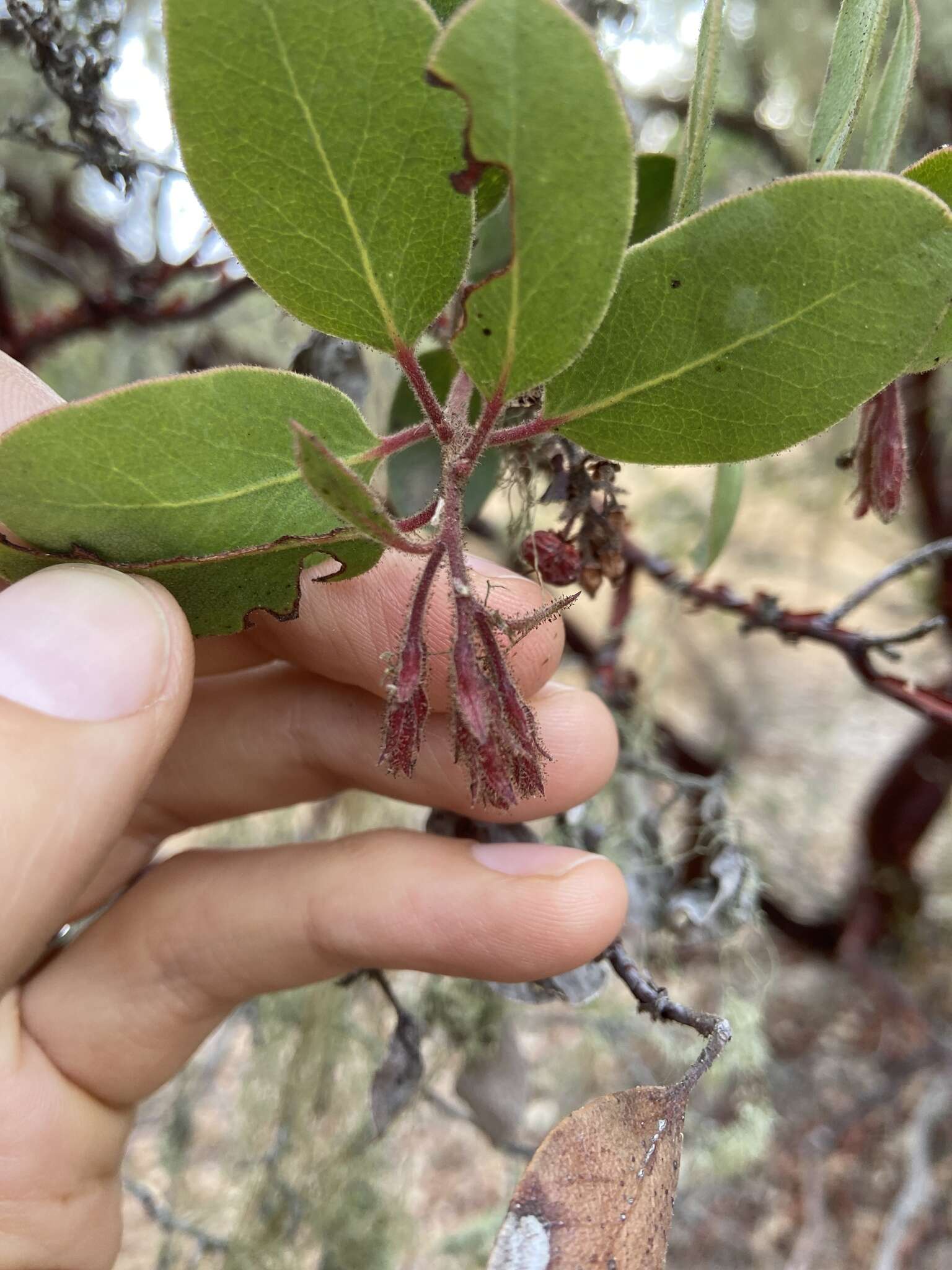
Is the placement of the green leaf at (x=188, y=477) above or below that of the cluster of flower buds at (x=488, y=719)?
above

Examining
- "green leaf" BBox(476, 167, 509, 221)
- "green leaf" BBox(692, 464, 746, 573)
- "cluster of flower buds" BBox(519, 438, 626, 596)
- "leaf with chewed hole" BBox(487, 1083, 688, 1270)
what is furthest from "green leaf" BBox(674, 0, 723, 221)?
"leaf with chewed hole" BBox(487, 1083, 688, 1270)

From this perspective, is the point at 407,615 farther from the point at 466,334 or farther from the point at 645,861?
the point at 645,861

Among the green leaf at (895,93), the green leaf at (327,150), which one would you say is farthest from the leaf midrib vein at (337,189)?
the green leaf at (895,93)

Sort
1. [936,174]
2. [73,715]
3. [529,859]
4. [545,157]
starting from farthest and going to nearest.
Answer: [529,859], [73,715], [936,174], [545,157]

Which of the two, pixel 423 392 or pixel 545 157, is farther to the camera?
pixel 423 392

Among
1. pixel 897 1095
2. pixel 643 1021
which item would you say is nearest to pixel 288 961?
pixel 643 1021

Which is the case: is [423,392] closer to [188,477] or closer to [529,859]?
[188,477]

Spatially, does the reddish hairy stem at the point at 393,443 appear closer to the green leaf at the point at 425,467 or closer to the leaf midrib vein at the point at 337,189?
the leaf midrib vein at the point at 337,189

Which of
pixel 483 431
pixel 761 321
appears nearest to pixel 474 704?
pixel 483 431
